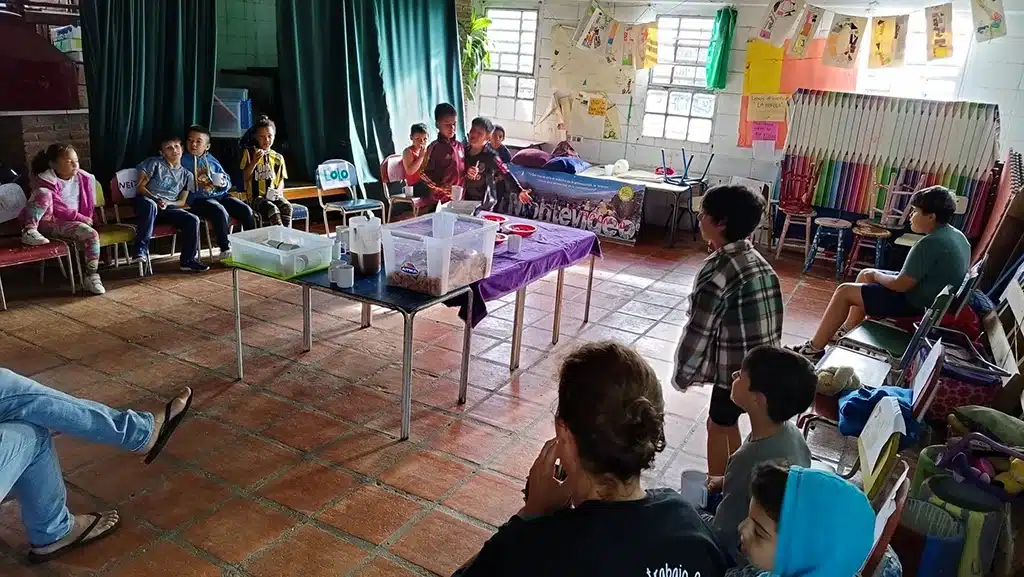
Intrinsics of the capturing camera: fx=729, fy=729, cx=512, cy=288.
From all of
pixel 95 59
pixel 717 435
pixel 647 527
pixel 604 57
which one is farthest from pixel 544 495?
pixel 604 57

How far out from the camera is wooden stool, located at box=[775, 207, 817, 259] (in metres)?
6.89

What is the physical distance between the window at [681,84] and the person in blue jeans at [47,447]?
651cm

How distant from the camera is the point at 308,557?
2586 millimetres

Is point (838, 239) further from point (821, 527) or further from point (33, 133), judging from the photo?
point (33, 133)

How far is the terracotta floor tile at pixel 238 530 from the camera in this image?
261 cm

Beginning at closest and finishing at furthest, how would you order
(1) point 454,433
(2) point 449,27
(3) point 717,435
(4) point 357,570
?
(4) point 357,570 < (3) point 717,435 < (1) point 454,433 < (2) point 449,27

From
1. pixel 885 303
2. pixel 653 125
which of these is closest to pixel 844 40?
pixel 653 125

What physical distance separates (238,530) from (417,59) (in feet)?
20.7

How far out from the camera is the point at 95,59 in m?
5.36

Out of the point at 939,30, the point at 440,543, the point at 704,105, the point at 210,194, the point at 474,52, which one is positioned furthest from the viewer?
the point at 474,52

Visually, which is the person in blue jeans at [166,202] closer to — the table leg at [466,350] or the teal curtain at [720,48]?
the table leg at [466,350]

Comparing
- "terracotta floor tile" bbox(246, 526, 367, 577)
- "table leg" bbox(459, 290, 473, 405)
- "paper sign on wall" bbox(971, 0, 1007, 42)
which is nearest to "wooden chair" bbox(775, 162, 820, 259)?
"paper sign on wall" bbox(971, 0, 1007, 42)

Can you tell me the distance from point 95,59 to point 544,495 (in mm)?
5419

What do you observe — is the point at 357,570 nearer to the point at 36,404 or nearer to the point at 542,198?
the point at 36,404
